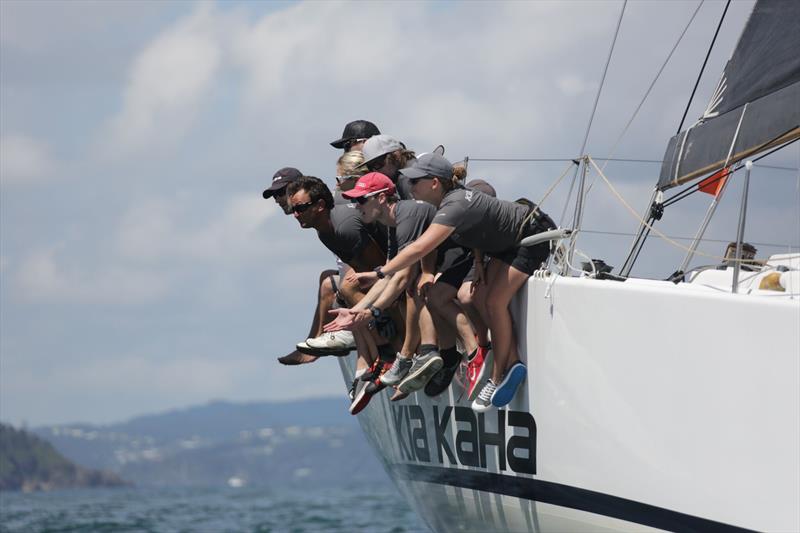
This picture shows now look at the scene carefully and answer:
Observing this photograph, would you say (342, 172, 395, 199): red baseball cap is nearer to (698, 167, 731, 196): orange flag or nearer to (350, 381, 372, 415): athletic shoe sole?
(350, 381, 372, 415): athletic shoe sole

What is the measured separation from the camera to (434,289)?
752 centimetres

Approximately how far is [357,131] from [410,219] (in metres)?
1.63

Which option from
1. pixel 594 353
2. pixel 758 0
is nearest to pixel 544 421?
pixel 594 353

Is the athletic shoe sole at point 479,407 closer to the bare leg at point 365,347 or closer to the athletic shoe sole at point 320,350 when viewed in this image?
the bare leg at point 365,347

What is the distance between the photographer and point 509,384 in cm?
720

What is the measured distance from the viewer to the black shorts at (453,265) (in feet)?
24.8

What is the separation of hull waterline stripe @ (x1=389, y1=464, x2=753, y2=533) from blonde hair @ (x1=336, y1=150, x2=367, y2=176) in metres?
1.92

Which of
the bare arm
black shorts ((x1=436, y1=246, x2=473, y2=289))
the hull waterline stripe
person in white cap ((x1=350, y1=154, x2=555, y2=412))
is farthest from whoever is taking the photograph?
black shorts ((x1=436, y1=246, x2=473, y2=289))

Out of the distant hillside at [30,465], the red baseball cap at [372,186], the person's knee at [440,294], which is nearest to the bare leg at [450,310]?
the person's knee at [440,294]

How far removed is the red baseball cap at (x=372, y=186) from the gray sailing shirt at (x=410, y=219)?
0.40 feet

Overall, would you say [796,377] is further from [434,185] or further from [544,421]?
[434,185]

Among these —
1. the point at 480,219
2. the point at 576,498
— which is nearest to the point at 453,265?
the point at 480,219

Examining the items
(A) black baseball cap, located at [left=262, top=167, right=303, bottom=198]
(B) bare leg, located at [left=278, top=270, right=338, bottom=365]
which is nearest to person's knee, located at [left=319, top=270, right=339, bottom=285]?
(B) bare leg, located at [left=278, top=270, right=338, bottom=365]

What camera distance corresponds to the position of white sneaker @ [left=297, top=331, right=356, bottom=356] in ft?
27.1
